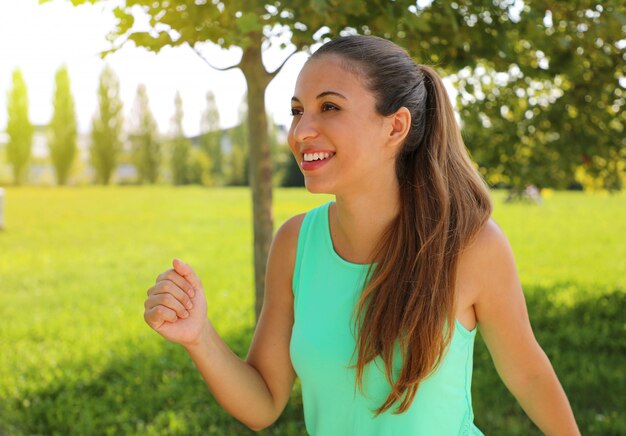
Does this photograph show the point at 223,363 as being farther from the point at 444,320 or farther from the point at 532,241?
the point at 532,241

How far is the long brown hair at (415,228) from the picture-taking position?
186 centimetres

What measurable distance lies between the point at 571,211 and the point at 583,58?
56.0 feet

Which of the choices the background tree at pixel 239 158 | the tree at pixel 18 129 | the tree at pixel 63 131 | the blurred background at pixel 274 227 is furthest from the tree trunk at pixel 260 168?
the tree at pixel 63 131

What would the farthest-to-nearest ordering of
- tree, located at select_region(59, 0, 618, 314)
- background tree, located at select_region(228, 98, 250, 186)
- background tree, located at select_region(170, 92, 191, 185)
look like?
background tree, located at select_region(170, 92, 191, 185) < background tree, located at select_region(228, 98, 250, 186) < tree, located at select_region(59, 0, 618, 314)

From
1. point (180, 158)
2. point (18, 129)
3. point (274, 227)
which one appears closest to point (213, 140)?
point (180, 158)

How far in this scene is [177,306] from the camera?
1.81m

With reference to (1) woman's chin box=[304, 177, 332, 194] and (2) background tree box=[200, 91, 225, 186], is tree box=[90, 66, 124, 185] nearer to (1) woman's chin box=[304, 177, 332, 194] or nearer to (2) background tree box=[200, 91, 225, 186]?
(2) background tree box=[200, 91, 225, 186]

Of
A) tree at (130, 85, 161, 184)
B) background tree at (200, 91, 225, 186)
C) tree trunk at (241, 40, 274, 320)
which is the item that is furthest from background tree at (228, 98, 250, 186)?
tree trunk at (241, 40, 274, 320)

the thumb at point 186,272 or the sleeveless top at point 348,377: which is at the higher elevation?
the thumb at point 186,272

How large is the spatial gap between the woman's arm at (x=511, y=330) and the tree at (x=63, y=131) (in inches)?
1762

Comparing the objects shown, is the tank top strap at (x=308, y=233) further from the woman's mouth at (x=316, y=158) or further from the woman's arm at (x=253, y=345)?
the woman's mouth at (x=316, y=158)

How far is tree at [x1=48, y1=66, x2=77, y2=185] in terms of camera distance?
43.8 meters

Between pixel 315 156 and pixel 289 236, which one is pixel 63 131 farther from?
pixel 315 156

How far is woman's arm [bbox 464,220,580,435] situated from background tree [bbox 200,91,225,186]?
4161 cm
